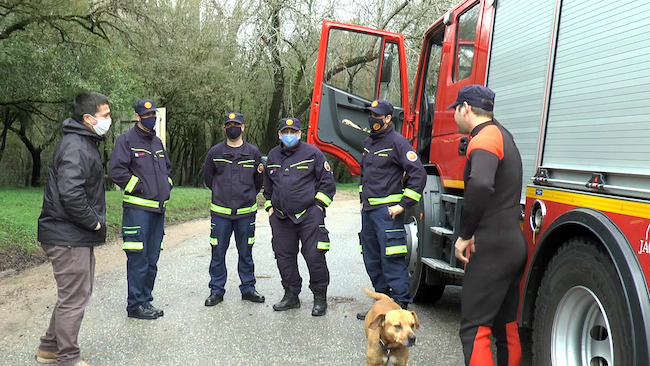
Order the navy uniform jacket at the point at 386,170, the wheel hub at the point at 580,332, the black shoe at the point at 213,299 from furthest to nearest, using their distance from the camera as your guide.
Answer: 1. the black shoe at the point at 213,299
2. the navy uniform jacket at the point at 386,170
3. the wheel hub at the point at 580,332

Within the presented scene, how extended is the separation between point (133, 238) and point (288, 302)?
158 centimetres

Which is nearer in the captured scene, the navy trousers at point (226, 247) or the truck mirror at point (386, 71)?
the navy trousers at point (226, 247)

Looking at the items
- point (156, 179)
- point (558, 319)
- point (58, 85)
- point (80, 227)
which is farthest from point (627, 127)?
point (58, 85)

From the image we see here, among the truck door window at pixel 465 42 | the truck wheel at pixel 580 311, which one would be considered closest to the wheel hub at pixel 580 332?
→ the truck wheel at pixel 580 311

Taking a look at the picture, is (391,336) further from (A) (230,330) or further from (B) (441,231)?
(A) (230,330)

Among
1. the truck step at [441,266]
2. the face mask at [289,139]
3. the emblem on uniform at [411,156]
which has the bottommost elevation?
the truck step at [441,266]

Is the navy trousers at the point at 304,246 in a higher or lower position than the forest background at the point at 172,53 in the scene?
lower

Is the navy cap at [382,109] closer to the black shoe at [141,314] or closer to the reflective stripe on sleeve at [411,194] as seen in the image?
the reflective stripe on sleeve at [411,194]

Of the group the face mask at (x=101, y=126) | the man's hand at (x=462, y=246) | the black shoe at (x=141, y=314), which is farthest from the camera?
the black shoe at (x=141, y=314)

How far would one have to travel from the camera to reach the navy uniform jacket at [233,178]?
539 cm

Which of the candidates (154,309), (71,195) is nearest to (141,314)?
(154,309)

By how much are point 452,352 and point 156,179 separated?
3.00m

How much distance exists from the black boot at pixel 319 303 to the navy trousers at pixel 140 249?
1557 millimetres

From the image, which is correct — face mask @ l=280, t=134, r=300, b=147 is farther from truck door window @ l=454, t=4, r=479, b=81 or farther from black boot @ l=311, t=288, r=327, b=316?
truck door window @ l=454, t=4, r=479, b=81
